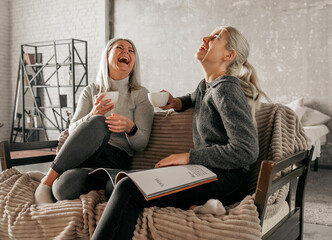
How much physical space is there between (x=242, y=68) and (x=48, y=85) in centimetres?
604

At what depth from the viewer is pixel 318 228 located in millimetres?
2354

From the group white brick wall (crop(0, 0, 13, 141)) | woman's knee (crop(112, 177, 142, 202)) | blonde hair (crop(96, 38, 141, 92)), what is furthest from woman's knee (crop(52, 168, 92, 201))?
white brick wall (crop(0, 0, 13, 141))

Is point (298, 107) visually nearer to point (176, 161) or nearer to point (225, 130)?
point (225, 130)

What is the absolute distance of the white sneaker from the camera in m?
1.57

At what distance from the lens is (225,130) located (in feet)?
4.91

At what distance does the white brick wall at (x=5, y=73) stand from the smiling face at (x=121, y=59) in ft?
21.7

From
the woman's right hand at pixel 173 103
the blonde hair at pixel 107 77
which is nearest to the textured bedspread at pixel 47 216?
the woman's right hand at pixel 173 103

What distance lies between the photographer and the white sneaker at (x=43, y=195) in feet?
5.15

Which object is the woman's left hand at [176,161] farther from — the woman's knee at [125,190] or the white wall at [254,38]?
the white wall at [254,38]

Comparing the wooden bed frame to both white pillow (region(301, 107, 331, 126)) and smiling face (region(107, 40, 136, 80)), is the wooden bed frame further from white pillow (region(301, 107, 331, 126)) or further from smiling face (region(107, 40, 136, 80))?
white pillow (region(301, 107, 331, 126))

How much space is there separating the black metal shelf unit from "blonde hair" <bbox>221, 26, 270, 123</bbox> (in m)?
5.24

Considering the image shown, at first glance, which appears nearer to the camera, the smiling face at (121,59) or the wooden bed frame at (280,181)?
the wooden bed frame at (280,181)

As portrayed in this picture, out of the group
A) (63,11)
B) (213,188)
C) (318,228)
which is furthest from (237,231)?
(63,11)

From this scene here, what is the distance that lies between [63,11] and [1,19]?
5.42ft
